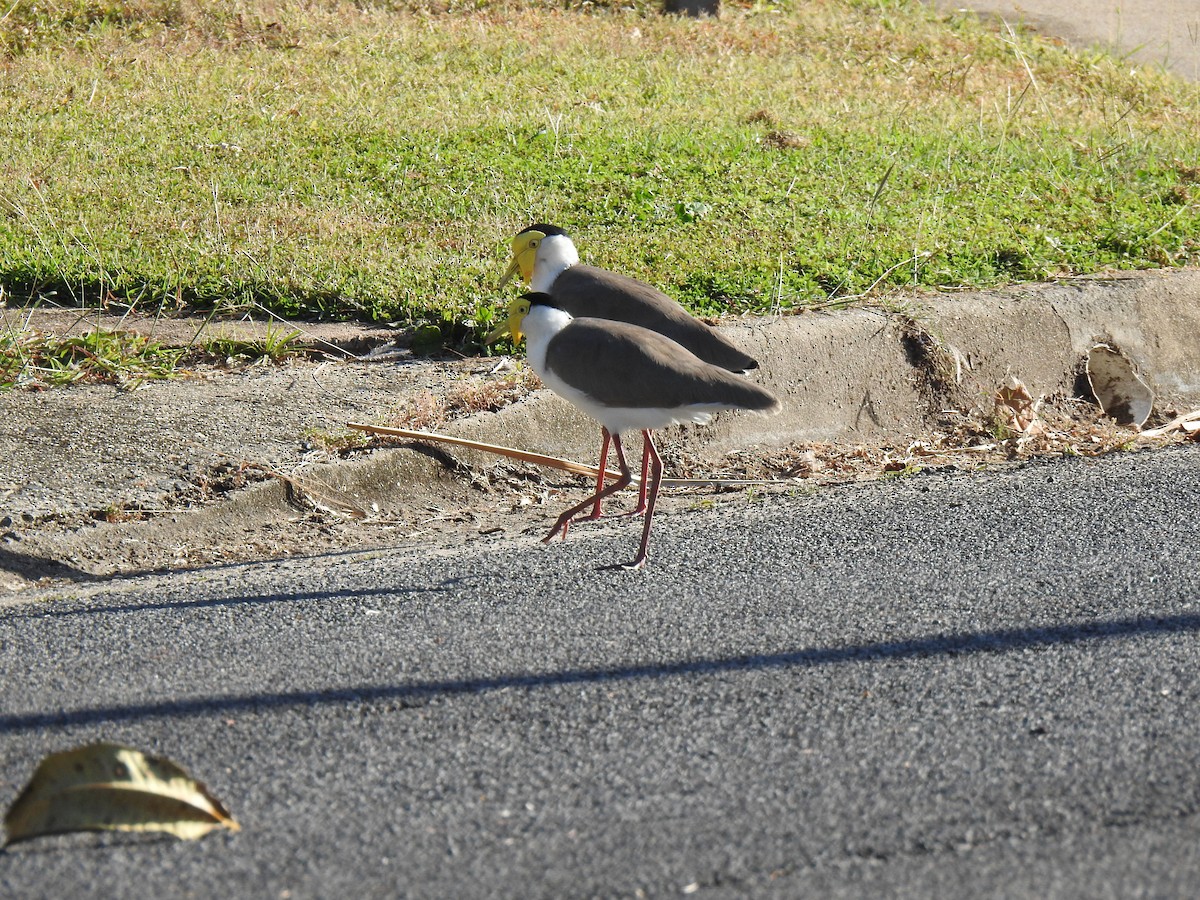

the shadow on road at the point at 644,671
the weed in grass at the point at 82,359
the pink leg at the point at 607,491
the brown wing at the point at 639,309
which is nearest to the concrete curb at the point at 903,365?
the brown wing at the point at 639,309

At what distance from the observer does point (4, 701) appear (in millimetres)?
3488

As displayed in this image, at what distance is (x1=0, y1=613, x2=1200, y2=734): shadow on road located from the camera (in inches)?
134

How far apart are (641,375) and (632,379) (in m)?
0.03

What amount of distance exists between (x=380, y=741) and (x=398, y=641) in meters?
0.62

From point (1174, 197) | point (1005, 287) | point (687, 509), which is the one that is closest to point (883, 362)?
point (1005, 287)

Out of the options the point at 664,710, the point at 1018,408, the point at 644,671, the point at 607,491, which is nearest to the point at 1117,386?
the point at 1018,408

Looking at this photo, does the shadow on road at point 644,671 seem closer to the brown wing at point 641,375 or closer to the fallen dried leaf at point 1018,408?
the brown wing at point 641,375

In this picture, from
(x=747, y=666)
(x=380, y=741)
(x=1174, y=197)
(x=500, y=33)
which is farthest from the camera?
(x=500, y=33)

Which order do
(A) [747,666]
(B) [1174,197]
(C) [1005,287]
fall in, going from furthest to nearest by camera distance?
(B) [1174,197]
(C) [1005,287]
(A) [747,666]

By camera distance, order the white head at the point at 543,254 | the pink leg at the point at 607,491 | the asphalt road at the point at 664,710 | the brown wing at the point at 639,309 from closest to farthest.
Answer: the asphalt road at the point at 664,710
the pink leg at the point at 607,491
the brown wing at the point at 639,309
the white head at the point at 543,254

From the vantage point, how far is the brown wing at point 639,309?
5.26 meters

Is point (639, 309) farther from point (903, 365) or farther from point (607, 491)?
point (903, 365)

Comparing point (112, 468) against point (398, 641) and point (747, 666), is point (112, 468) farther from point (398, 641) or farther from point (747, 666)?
point (747, 666)

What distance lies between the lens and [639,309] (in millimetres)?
5449
